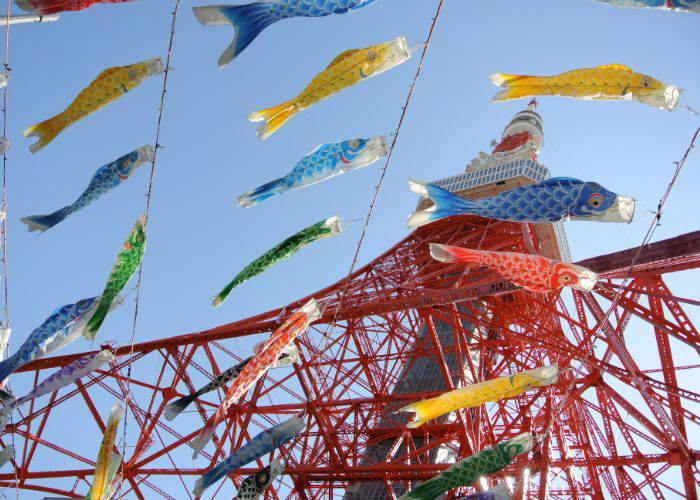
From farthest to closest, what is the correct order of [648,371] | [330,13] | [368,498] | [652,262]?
[368,498], [648,371], [652,262], [330,13]

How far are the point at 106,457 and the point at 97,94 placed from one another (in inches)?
217

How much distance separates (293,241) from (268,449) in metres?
3.58

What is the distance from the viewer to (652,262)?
1166 centimetres

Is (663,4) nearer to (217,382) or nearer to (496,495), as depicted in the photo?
(496,495)

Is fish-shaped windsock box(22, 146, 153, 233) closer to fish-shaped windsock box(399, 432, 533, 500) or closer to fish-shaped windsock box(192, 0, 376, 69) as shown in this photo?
fish-shaped windsock box(192, 0, 376, 69)

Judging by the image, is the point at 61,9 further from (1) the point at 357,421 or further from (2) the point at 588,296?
(1) the point at 357,421

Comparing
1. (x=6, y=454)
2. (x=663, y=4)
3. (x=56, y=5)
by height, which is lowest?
(x=6, y=454)

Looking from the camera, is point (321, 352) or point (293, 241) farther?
point (321, 352)

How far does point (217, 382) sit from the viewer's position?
49.4 ft

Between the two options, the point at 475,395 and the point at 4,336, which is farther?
the point at 4,336

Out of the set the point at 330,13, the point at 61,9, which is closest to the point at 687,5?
the point at 330,13

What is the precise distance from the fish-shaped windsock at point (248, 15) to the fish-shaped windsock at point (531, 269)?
164 inches

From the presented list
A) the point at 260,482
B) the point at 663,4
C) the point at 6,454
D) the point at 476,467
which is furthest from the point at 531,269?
the point at 6,454

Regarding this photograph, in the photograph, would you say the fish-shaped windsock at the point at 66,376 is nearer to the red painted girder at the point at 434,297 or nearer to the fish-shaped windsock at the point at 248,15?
the red painted girder at the point at 434,297
